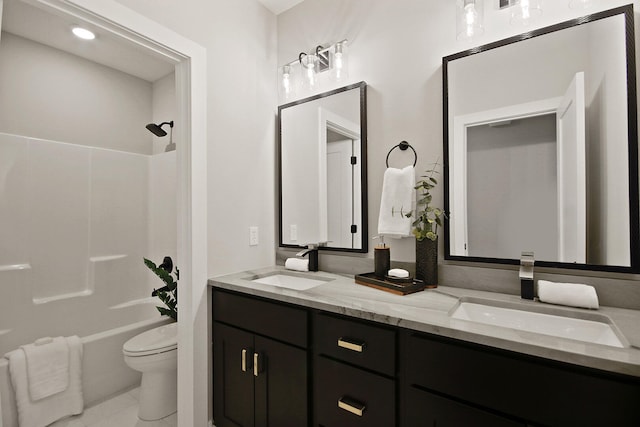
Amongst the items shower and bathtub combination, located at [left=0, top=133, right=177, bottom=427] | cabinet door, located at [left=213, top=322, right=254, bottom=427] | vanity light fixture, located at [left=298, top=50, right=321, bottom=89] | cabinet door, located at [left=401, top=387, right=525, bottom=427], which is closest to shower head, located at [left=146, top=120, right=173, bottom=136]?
shower and bathtub combination, located at [left=0, top=133, right=177, bottom=427]

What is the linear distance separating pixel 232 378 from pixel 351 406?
76 centimetres

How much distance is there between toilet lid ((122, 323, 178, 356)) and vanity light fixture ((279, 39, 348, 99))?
181 centimetres

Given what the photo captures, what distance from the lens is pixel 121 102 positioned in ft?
9.62

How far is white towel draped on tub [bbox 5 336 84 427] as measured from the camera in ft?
5.82

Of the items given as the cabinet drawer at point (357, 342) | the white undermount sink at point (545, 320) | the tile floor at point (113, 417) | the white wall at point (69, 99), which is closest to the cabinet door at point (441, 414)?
the cabinet drawer at point (357, 342)

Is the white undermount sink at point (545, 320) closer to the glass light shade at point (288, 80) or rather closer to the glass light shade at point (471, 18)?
the glass light shade at point (471, 18)

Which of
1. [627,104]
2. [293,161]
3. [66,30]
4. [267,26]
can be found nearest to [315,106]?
[293,161]

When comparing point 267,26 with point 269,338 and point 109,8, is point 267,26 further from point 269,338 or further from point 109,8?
point 269,338

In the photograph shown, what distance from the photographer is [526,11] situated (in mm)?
1292

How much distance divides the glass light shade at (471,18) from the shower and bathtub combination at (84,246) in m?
2.52

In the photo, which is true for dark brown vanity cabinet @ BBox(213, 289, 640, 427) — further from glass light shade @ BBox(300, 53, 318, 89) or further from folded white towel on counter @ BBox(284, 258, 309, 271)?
glass light shade @ BBox(300, 53, 318, 89)

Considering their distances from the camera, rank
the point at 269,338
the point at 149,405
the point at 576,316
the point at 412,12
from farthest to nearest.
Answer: the point at 149,405 → the point at 412,12 → the point at 269,338 → the point at 576,316

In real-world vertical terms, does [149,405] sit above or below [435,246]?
below

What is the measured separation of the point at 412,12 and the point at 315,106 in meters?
0.73
